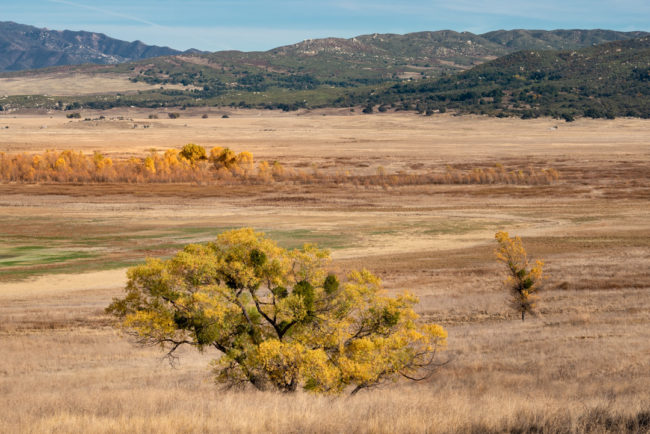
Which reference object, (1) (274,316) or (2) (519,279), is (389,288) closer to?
(2) (519,279)

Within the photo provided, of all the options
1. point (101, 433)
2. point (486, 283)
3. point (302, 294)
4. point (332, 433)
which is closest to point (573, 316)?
point (486, 283)

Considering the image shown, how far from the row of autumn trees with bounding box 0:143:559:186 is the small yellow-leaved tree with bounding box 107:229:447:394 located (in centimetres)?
7662

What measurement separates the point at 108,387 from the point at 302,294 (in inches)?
284

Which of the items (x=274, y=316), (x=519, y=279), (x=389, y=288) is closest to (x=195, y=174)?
(x=389, y=288)

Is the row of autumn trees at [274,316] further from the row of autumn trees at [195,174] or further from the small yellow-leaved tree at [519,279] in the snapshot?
the row of autumn trees at [195,174]

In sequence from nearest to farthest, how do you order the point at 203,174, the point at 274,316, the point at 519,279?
the point at 274,316
the point at 519,279
the point at 203,174

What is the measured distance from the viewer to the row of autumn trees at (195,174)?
315ft

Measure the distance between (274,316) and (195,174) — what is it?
285ft

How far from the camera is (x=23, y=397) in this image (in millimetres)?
18125

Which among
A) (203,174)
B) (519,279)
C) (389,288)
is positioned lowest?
(203,174)

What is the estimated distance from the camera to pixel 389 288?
1531 inches

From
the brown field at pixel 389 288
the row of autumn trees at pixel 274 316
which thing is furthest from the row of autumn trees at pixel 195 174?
the row of autumn trees at pixel 274 316

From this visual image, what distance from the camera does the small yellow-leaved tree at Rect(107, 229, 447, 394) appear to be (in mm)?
16828

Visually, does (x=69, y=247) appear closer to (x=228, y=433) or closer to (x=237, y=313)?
(x=237, y=313)
